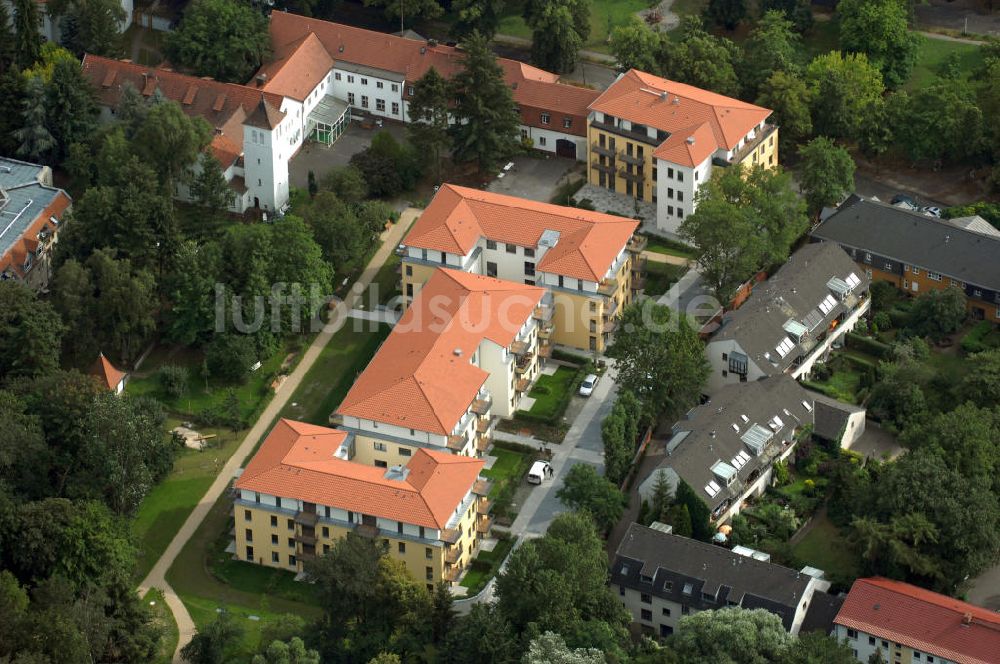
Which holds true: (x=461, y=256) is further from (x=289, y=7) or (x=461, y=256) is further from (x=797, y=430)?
(x=289, y=7)

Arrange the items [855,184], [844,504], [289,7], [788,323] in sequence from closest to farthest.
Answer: [844,504]
[788,323]
[855,184]
[289,7]

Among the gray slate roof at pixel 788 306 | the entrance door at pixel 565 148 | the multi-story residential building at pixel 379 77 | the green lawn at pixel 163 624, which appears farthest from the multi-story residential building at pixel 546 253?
the green lawn at pixel 163 624

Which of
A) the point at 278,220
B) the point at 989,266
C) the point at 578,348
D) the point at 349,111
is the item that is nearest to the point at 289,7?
the point at 349,111

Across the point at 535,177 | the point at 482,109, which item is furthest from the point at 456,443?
the point at 535,177

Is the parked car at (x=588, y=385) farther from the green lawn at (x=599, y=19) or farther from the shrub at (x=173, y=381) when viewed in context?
the green lawn at (x=599, y=19)

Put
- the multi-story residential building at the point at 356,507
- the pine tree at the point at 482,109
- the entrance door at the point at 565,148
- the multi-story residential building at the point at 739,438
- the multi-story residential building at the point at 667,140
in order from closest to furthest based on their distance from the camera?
the multi-story residential building at the point at 356,507, the multi-story residential building at the point at 739,438, the multi-story residential building at the point at 667,140, the pine tree at the point at 482,109, the entrance door at the point at 565,148

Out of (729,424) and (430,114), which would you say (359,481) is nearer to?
(729,424)
